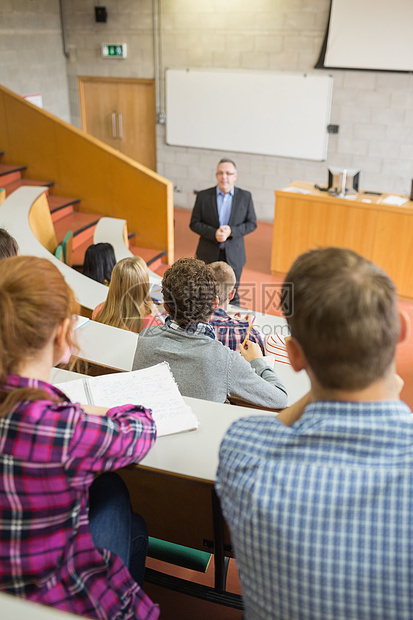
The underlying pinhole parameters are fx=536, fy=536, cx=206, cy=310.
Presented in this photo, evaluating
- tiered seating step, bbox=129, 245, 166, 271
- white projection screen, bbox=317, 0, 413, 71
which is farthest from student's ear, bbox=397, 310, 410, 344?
white projection screen, bbox=317, 0, 413, 71

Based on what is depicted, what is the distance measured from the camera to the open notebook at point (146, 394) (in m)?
1.38

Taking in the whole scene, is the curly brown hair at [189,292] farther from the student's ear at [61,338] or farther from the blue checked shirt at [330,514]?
the blue checked shirt at [330,514]

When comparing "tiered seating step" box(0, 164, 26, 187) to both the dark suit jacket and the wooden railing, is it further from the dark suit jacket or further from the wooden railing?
the dark suit jacket

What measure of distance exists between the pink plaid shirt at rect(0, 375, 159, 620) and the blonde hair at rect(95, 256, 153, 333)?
68.6 inches

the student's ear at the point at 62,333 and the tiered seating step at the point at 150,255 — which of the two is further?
the tiered seating step at the point at 150,255

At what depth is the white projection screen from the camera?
20.5ft

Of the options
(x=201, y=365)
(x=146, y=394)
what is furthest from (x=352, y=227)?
(x=146, y=394)

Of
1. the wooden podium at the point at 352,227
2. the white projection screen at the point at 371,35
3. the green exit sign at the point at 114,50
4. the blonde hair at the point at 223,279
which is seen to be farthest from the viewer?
the green exit sign at the point at 114,50

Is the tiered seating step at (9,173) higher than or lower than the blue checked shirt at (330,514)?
lower

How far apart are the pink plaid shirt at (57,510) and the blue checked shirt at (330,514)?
11.9 inches

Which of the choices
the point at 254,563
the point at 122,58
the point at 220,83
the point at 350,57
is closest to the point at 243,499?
the point at 254,563

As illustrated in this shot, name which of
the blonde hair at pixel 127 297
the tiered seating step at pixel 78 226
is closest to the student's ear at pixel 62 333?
the blonde hair at pixel 127 297

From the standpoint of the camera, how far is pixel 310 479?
0.81 metres

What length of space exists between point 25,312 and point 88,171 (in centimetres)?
536
